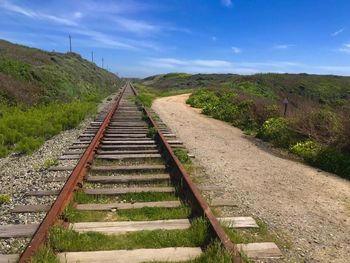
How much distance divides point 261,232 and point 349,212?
1.81 m

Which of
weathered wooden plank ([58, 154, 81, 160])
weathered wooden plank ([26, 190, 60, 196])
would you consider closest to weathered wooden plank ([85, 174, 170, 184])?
weathered wooden plank ([26, 190, 60, 196])

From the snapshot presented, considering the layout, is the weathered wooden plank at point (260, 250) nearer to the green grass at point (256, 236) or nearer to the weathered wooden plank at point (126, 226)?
the green grass at point (256, 236)

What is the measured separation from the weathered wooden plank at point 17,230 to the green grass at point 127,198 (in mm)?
1122

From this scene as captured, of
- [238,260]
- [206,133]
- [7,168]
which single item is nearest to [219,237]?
[238,260]

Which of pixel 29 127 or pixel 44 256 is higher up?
Answer: pixel 44 256

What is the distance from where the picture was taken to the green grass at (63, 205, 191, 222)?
16.3ft

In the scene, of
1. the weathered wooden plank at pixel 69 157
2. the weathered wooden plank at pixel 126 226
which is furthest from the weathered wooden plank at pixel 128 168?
the weathered wooden plank at pixel 126 226

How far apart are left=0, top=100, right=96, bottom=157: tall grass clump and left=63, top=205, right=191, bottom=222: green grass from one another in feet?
16.3

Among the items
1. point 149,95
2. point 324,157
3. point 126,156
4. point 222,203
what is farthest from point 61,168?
point 149,95

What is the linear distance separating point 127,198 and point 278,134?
7520 mm

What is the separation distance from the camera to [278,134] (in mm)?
12242

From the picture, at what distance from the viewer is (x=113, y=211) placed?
532 cm

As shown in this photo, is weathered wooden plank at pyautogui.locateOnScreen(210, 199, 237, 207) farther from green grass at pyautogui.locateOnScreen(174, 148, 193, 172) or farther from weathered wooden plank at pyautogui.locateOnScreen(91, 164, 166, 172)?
green grass at pyautogui.locateOnScreen(174, 148, 193, 172)

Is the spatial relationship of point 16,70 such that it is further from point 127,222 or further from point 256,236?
point 256,236
